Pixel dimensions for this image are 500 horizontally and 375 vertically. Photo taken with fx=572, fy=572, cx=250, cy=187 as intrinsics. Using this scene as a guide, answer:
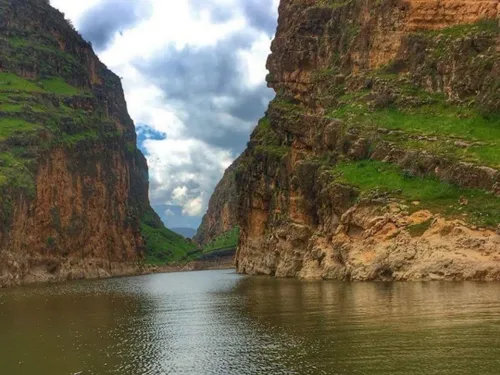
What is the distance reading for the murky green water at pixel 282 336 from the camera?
98.4 feet

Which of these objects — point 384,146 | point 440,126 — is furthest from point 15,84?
point 440,126

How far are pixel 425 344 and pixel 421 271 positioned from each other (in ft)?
125

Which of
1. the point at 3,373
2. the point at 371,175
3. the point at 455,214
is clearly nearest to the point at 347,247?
the point at 371,175

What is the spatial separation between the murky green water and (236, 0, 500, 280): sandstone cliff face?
41.2 ft

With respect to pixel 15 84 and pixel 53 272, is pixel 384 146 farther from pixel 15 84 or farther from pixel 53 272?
pixel 15 84

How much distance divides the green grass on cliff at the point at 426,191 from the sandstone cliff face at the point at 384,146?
0.18 meters

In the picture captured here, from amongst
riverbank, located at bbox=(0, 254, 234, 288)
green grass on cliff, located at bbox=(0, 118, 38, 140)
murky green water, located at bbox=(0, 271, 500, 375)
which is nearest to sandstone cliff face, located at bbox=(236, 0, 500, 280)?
murky green water, located at bbox=(0, 271, 500, 375)

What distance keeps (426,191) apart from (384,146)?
1367cm

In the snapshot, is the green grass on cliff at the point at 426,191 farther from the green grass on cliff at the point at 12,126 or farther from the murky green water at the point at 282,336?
the green grass on cliff at the point at 12,126

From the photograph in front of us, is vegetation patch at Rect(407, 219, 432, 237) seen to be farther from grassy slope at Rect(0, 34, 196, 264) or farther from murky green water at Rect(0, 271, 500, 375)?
grassy slope at Rect(0, 34, 196, 264)

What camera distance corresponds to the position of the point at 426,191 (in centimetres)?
7694

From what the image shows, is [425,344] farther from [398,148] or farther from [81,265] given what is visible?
[81,265]

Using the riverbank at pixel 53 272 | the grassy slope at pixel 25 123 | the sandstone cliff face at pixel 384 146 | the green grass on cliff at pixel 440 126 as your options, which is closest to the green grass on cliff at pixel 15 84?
the grassy slope at pixel 25 123

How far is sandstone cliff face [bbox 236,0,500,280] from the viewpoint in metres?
71.6
